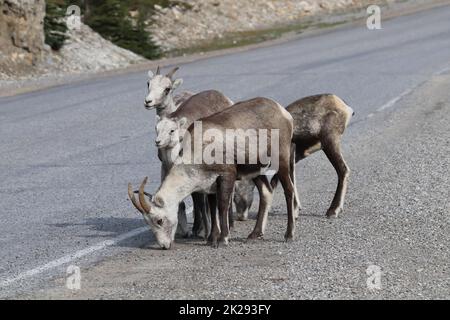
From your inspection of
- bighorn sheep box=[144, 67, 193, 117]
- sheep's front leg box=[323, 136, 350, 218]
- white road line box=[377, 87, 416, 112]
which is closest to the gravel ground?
sheep's front leg box=[323, 136, 350, 218]

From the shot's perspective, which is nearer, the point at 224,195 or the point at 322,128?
the point at 224,195

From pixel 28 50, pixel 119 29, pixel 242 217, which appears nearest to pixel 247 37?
pixel 119 29

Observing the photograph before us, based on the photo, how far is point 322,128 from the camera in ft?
36.2

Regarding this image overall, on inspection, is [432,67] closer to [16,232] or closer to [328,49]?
[328,49]

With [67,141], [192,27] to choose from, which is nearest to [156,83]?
[67,141]

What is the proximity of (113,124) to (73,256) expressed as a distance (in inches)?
367

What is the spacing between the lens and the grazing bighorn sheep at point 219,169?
31.0 feet

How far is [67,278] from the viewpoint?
8617 millimetres

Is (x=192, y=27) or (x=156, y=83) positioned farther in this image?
(x=192, y=27)

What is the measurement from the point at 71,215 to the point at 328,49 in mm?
19405

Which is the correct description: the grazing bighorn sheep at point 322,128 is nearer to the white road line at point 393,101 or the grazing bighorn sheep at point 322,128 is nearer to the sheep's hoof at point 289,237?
the sheep's hoof at point 289,237

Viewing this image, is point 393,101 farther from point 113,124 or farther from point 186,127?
point 186,127

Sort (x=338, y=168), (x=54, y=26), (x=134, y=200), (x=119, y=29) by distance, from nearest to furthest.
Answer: (x=134, y=200) < (x=338, y=168) < (x=54, y=26) < (x=119, y=29)

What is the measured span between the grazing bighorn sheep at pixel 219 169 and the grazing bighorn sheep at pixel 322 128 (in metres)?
1.14
